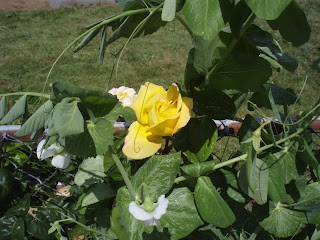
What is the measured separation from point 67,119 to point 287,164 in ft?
1.42

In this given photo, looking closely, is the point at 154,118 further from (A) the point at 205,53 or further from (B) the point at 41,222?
(B) the point at 41,222

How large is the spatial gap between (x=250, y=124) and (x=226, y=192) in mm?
159

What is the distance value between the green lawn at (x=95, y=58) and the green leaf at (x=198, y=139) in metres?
1.53

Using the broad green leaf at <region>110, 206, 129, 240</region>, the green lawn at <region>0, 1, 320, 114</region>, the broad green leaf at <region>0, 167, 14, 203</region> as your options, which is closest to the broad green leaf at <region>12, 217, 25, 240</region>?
the broad green leaf at <region>0, 167, 14, 203</region>

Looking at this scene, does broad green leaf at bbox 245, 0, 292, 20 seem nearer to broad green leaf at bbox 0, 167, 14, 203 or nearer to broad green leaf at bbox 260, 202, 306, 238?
broad green leaf at bbox 260, 202, 306, 238

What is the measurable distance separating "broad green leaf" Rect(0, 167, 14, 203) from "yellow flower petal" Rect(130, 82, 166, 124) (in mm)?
662

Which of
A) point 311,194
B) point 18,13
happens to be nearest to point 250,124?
point 311,194

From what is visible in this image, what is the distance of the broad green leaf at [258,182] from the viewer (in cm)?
53

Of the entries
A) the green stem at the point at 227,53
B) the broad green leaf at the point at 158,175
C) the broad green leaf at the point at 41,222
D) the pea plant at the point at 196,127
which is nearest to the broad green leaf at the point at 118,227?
the pea plant at the point at 196,127

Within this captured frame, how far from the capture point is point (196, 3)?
0.44 meters

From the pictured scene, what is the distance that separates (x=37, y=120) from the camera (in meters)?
0.54

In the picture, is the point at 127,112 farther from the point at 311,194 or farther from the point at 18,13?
the point at 18,13

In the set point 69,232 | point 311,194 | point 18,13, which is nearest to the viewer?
point 311,194

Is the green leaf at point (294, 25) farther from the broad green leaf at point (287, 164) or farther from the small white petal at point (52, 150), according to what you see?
the small white petal at point (52, 150)
